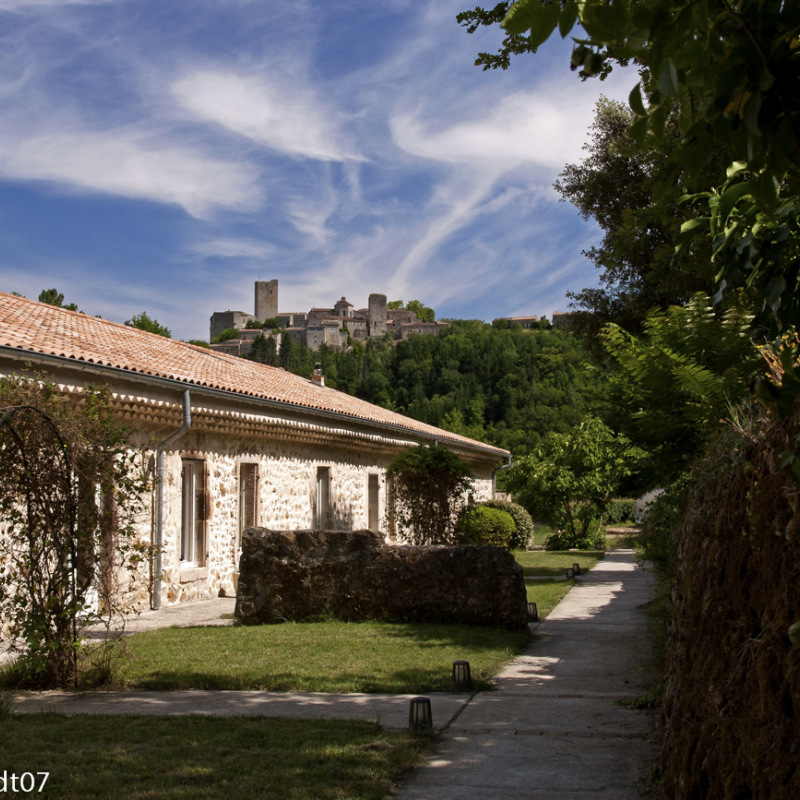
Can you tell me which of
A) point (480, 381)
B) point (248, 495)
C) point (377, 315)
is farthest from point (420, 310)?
point (248, 495)

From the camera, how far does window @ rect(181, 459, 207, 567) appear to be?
38.0 feet

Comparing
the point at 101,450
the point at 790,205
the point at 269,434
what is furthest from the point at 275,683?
the point at 269,434

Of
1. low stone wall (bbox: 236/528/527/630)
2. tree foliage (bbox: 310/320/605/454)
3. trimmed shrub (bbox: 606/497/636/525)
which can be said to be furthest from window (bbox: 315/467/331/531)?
tree foliage (bbox: 310/320/605/454)

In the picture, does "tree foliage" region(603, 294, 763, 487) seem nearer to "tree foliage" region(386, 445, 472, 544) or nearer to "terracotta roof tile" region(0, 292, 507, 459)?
"terracotta roof tile" region(0, 292, 507, 459)

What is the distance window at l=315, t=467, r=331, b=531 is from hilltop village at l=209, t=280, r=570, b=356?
364 ft

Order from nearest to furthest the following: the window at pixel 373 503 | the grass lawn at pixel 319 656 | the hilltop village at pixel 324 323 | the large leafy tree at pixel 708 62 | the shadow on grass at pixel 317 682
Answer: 1. the large leafy tree at pixel 708 62
2. the shadow on grass at pixel 317 682
3. the grass lawn at pixel 319 656
4. the window at pixel 373 503
5. the hilltop village at pixel 324 323

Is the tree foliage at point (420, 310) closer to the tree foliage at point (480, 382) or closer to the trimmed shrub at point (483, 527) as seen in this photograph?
the tree foliage at point (480, 382)

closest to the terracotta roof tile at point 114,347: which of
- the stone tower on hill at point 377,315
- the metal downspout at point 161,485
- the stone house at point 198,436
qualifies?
the stone house at point 198,436

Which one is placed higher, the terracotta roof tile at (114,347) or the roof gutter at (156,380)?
the terracotta roof tile at (114,347)

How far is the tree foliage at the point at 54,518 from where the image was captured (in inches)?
232

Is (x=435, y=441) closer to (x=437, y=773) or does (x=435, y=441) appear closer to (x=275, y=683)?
(x=275, y=683)

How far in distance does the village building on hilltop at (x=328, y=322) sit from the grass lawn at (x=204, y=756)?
12265cm

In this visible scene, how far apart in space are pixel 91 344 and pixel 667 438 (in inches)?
303

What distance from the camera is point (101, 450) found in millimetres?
6227
